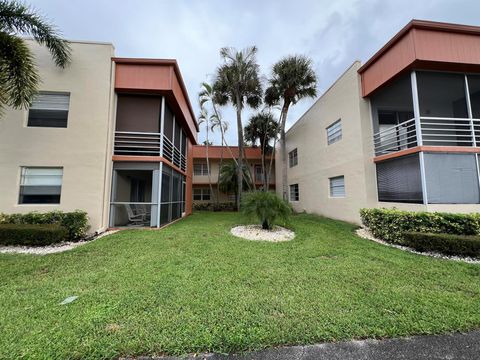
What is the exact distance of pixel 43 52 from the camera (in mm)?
7883

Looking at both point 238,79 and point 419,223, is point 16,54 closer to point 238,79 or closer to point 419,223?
point 238,79

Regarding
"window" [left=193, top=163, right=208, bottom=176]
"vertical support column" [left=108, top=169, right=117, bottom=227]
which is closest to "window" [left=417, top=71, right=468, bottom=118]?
"vertical support column" [left=108, top=169, right=117, bottom=227]

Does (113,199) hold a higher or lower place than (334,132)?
lower

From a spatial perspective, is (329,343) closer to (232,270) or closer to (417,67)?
(232,270)

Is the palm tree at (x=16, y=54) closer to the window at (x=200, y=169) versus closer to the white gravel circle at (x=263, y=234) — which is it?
the white gravel circle at (x=263, y=234)

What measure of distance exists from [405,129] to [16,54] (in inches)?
548

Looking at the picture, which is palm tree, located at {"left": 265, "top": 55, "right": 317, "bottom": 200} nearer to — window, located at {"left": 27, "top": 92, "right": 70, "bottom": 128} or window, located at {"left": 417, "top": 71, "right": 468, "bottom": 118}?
window, located at {"left": 417, "top": 71, "right": 468, "bottom": 118}

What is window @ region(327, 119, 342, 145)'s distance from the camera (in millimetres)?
10918

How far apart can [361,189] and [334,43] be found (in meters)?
8.09

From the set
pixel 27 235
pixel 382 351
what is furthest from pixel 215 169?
pixel 382 351

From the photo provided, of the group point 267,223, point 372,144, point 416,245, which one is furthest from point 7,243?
point 372,144

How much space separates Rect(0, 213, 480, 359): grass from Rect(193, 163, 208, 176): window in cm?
1667

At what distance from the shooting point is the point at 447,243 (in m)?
5.26

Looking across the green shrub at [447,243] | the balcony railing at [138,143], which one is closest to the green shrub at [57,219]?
the balcony railing at [138,143]
